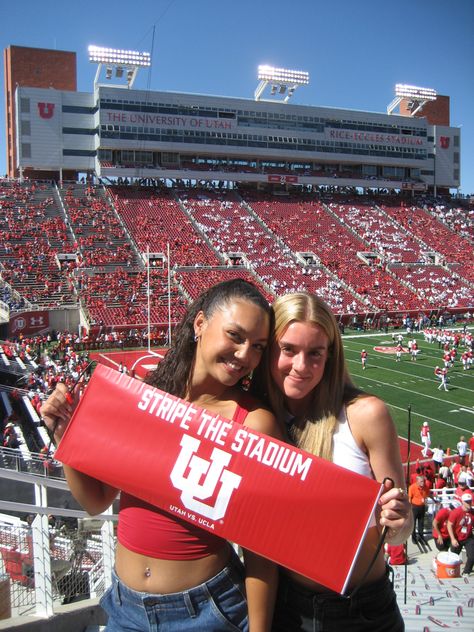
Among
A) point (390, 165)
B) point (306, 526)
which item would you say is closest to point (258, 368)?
point (306, 526)

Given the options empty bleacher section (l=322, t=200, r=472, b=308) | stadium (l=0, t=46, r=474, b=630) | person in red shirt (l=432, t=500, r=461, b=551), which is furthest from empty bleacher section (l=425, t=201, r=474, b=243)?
person in red shirt (l=432, t=500, r=461, b=551)

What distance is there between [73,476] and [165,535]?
1.52ft

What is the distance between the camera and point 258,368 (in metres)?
2.21

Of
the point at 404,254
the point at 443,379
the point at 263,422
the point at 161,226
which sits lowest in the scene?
the point at 443,379

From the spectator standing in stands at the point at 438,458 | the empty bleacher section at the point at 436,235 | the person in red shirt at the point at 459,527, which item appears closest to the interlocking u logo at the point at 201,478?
the person in red shirt at the point at 459,527

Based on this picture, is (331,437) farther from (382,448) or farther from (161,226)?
(161,226)

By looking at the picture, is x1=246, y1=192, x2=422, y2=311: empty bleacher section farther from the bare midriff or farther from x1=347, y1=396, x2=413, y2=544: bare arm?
the bare midriff

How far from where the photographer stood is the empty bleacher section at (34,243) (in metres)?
28.3

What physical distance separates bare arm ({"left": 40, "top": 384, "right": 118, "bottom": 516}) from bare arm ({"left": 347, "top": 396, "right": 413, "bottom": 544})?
1030 millimetres

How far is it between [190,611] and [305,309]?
3.75 feet

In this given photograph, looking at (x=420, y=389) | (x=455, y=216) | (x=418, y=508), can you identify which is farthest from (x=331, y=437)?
(x=455, y=216)

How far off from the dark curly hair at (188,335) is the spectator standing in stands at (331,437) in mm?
147

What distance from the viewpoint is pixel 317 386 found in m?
2.17

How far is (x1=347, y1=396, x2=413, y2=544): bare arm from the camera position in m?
1.93
